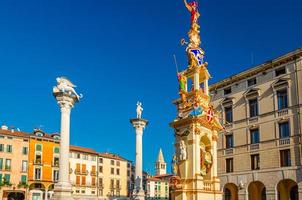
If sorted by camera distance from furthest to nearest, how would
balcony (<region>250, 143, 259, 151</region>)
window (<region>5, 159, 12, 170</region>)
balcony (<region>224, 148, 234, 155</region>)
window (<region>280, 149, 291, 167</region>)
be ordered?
1. window (<region>5, 159, 12, 170</region>)
2. balcony (<region>224, 148, 234, 155</region>)
3. balcony (<region>250, 143, 259, 151</region>)
4. window (<region>280, 149, 291, 167</region>)

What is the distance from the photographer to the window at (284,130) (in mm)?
37728

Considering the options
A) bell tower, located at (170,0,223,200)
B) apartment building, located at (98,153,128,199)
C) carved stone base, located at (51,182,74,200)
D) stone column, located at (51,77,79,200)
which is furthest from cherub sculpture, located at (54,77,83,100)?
apartment building, located at (98,153,128,199)

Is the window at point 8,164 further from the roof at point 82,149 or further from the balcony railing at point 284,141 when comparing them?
the balcony railing at point 284,141

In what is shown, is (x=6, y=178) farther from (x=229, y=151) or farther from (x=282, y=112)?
(x=282, y=112)

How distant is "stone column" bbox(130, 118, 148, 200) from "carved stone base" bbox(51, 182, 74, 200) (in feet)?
37.6

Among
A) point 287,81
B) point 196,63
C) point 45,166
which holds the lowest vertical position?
point 45,166

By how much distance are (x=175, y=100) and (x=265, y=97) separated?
583 inches

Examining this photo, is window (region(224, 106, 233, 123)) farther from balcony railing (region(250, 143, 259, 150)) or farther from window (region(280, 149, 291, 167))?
window (region(280, 149, 291, 167))

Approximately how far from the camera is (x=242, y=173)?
41531mm

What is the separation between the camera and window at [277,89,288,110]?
3834cm

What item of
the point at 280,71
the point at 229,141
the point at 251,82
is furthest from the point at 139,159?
the point at 280,71

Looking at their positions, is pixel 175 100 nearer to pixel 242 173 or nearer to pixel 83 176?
pixel 242 173

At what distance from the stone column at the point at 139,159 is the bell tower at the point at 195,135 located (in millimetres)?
22394

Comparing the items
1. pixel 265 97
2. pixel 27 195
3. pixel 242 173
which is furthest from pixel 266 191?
pixel 27 195
